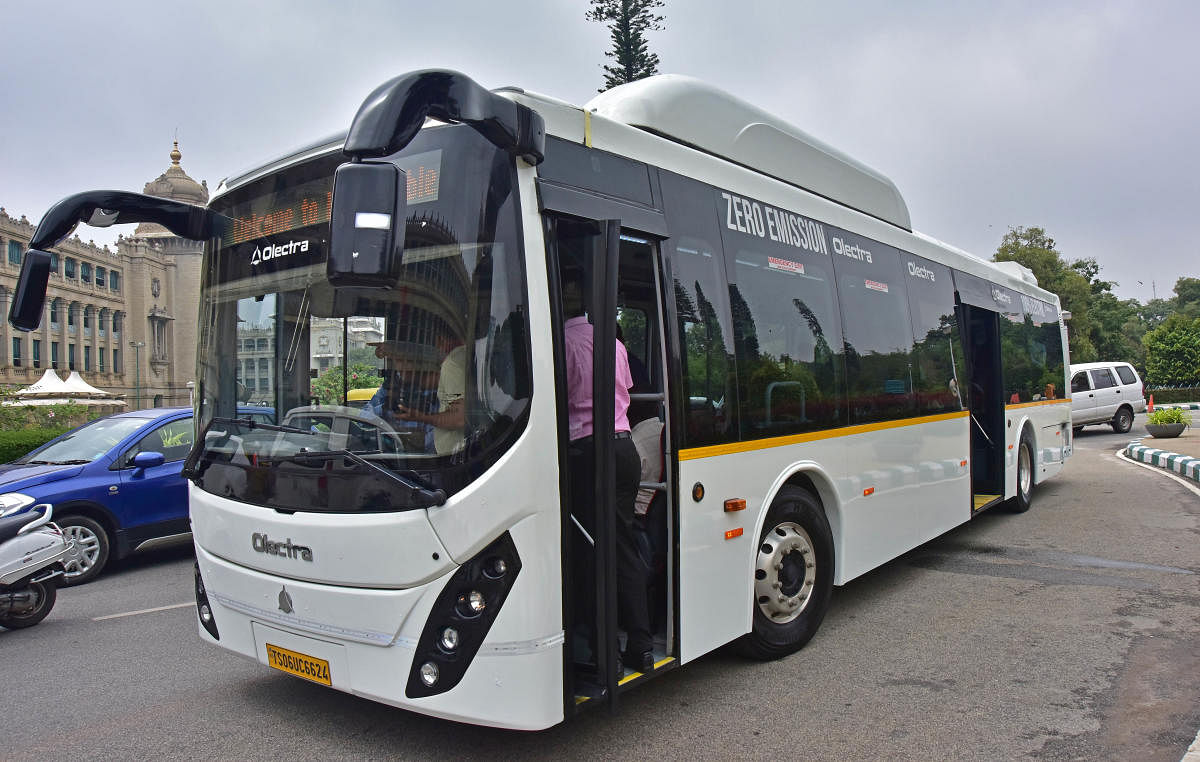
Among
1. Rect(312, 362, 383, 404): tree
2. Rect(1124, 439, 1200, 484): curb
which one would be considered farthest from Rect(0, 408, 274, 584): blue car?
Rect(1124, 439, 1200, 484): curb

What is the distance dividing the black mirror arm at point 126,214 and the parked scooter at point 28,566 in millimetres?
3050

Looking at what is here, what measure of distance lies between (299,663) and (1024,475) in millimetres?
9676

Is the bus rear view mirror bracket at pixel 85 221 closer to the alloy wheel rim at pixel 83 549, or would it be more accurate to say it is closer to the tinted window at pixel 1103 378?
the alloy wheel rim at pixel 83 549

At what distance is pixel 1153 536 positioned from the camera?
9.07m

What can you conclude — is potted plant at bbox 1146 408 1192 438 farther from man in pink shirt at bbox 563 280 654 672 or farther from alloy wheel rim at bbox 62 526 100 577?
alloy wheel rim at bbox 62 526 100 577

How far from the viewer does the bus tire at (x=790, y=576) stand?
5.14 m

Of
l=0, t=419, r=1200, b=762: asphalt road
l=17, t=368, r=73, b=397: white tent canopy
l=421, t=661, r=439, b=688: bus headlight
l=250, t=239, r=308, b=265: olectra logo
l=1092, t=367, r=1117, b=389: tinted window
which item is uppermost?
l=17, t=368, r=73, b=397: white tent canopy

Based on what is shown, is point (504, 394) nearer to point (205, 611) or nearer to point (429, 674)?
point (429, 674)

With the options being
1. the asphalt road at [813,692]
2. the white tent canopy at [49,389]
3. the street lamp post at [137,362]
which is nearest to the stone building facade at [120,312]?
the street lamp post at [137,362]

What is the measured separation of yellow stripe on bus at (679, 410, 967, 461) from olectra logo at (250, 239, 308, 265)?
2064 mm

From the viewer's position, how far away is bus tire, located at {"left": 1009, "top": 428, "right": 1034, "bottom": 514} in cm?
1065

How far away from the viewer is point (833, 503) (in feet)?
19.1

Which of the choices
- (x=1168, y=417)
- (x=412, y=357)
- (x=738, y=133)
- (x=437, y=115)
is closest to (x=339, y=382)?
(x=412, y=357)

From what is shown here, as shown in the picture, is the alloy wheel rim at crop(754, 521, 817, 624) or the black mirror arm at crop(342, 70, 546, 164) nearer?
the black mirror arm at crop(342, 70, 546, 164)
